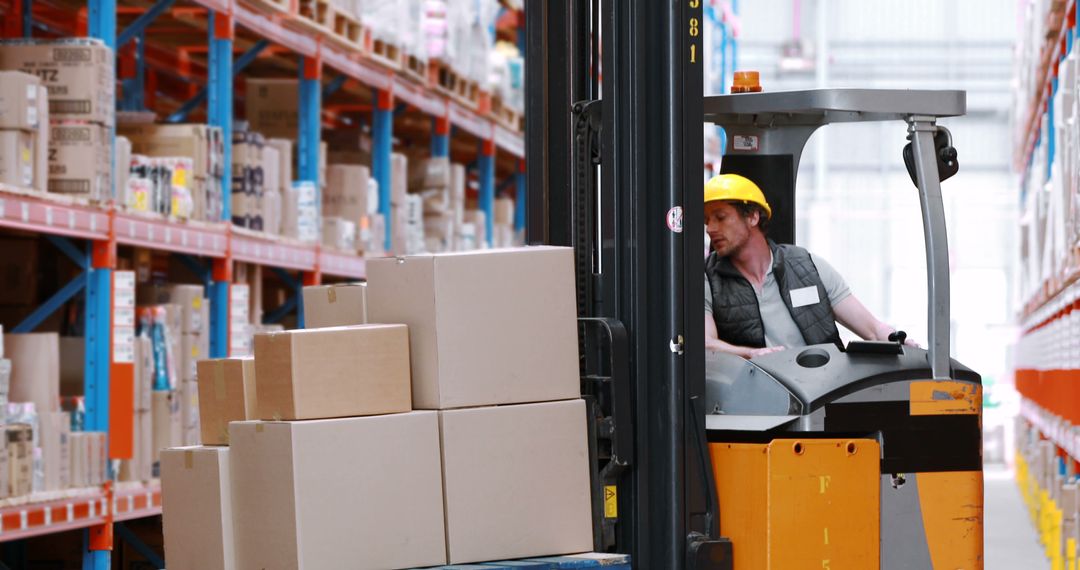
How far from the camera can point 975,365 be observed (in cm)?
2378

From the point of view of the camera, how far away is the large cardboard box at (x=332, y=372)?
394cm

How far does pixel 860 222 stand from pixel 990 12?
4173 mm

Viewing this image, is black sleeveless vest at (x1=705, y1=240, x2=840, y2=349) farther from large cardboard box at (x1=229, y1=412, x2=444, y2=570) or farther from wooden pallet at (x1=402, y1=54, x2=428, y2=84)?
wooden pallet at (x1=402, y1=54, x2=428, y2=84)

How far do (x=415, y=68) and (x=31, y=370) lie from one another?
562 cm

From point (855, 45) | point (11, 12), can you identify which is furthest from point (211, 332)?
point (855, 45)

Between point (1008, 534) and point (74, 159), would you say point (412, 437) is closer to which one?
point (74, 159)

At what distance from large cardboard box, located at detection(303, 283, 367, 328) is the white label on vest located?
4.67ft

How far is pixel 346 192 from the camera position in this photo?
10.8 m

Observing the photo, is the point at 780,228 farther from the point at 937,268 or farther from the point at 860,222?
the point at 860,222

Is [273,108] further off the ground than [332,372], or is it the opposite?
[273,108]

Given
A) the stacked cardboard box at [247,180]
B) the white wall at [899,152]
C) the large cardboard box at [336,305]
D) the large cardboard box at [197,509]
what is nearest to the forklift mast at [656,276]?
the large cardboard box at [336,305]

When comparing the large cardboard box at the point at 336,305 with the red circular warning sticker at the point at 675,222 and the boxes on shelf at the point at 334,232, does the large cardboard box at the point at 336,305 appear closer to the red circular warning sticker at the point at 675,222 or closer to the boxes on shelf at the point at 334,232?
the red circular warning sticker at the point at 675,222

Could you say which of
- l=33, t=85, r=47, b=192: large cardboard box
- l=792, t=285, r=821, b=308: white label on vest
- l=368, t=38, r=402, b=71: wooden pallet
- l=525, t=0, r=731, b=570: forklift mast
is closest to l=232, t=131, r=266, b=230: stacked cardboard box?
l=368, t=38, r=402, b=71: wooden pallet

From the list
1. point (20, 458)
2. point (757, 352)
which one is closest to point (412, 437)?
point (757, 352)
